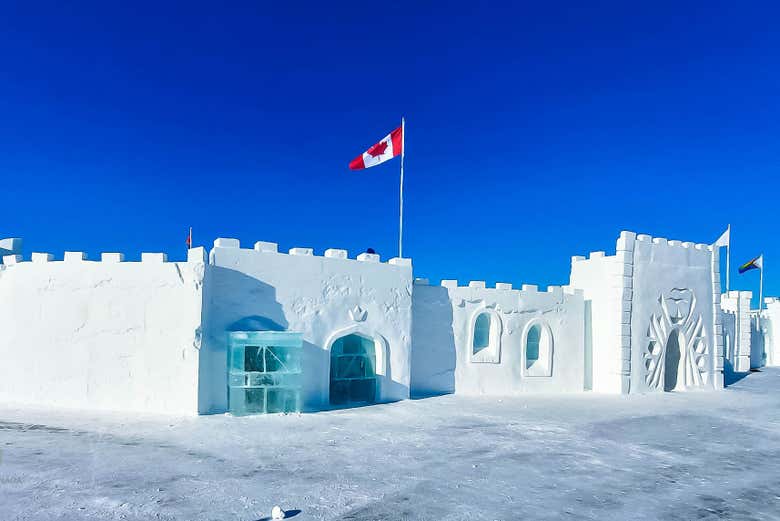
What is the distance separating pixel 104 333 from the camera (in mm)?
14000

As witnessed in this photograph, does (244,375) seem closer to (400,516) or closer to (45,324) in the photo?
(45,324)

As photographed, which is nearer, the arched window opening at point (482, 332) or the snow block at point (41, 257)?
the snow block at point (41, 257)

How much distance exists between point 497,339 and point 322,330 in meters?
6.97

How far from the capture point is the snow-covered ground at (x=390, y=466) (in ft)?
22.9

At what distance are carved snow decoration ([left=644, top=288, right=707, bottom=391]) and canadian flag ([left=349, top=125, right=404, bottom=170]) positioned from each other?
1185cm

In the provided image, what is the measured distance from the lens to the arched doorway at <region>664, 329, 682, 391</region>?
71.4 ft

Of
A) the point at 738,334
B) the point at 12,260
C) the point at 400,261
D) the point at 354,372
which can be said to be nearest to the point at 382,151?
the point at 400,261

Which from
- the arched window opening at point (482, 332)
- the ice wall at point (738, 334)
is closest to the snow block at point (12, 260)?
the arched window opening at point (482, 332)

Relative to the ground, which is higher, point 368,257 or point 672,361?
point 368,257

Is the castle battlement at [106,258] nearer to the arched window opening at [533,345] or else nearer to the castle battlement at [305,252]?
the castle battlement at [305,252]

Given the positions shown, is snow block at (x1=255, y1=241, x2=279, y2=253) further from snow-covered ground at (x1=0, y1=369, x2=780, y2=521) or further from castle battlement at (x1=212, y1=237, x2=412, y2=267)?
snow-covered ground at (x1=0, y1=369, x2=780, y2=521)

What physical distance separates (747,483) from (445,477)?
4910 millimetres

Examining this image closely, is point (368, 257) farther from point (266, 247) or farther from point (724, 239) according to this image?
point (724, 239)

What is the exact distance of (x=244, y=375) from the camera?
13367mm
